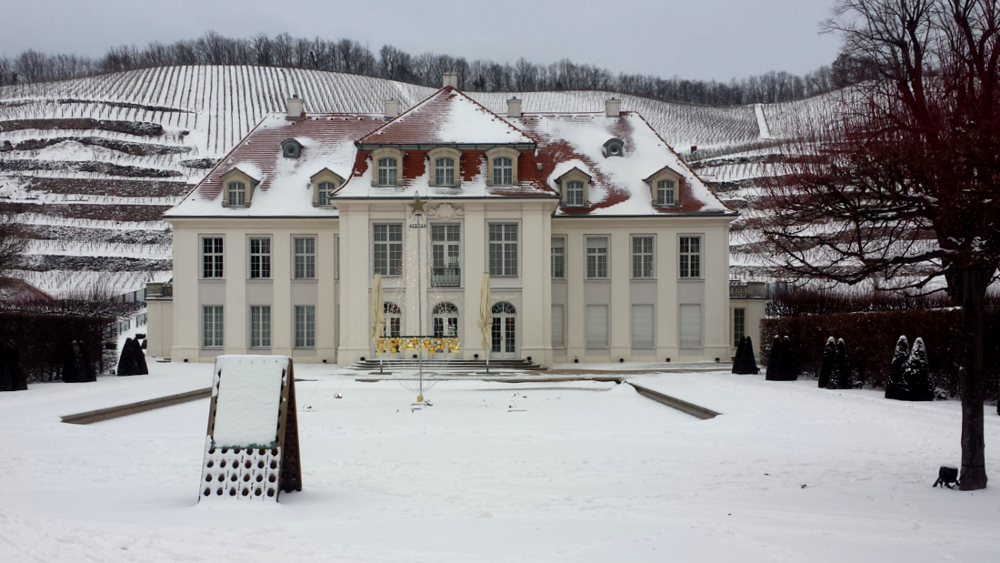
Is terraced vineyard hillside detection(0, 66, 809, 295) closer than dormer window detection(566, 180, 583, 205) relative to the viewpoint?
No

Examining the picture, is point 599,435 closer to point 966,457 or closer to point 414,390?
point 966,457

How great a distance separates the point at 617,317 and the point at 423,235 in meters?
8.32

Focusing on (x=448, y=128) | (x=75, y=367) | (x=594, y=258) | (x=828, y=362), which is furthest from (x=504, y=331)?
(x=75, y=367)

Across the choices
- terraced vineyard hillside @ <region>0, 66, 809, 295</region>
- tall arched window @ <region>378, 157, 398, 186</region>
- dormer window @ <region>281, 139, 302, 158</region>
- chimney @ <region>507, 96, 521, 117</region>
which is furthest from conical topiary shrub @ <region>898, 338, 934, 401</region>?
terraced vineyard hillside @ <region>0, 66, 809, 295</region>

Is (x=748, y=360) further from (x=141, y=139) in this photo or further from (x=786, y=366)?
(x=141, y=139)

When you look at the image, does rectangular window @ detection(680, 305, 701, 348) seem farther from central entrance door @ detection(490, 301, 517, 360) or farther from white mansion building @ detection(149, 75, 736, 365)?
central entrance door @ detection(490, 301, 517, 360)

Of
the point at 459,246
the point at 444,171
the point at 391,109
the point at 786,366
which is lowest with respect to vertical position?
the point at 786,366

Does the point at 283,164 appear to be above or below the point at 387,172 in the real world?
above

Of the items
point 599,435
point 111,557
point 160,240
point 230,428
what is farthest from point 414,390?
point 160,240

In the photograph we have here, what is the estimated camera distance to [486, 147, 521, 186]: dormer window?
3228cm

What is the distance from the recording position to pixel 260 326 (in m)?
35.7

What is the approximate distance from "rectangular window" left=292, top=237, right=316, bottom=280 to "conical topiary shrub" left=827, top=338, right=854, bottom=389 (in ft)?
66.8

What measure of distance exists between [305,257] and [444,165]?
7075 millimetres

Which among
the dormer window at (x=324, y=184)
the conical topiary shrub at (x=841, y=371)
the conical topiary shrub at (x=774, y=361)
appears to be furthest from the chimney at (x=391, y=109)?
the conical topiary shrub at (x=841, y=371)
